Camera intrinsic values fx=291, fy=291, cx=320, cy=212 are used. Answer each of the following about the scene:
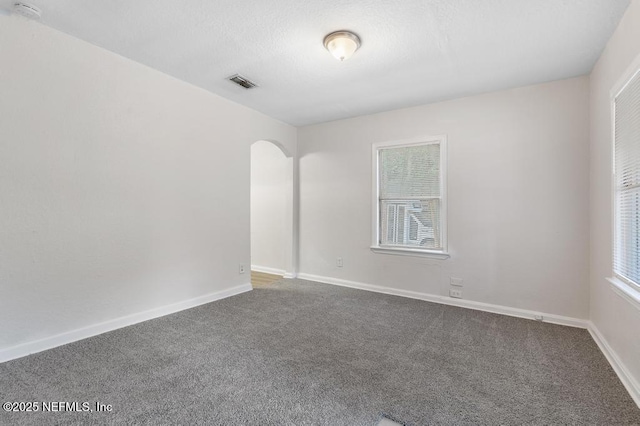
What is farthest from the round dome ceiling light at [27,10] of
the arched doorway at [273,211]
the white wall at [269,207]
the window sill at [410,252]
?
the window sill at [410,252]

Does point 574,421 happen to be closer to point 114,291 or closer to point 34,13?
point 114,291

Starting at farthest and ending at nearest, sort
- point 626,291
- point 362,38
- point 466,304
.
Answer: point 466,304 → point 362,38 → point 626,291

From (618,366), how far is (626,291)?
0.57 metres

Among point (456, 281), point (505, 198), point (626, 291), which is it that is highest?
point (505, 198)

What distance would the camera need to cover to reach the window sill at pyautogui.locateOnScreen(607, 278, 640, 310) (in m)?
1.79

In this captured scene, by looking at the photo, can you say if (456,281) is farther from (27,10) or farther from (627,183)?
(27,10)

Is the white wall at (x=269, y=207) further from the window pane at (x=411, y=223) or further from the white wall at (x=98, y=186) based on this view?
the window pane at (x=411, y=223)

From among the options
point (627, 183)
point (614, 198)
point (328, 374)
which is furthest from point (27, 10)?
point (614, 198)

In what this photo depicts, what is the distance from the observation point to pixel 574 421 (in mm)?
1567

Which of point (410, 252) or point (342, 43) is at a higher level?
point (342, 43)

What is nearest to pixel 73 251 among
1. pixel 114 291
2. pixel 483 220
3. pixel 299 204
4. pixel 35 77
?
pixel 114 291

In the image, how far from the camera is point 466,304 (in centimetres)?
348

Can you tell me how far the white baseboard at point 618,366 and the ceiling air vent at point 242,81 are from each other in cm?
395

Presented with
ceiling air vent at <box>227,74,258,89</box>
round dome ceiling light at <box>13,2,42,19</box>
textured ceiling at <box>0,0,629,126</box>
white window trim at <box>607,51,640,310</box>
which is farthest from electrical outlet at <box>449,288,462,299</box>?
round dome ceiling light at <box>13,2,42,19</box>
